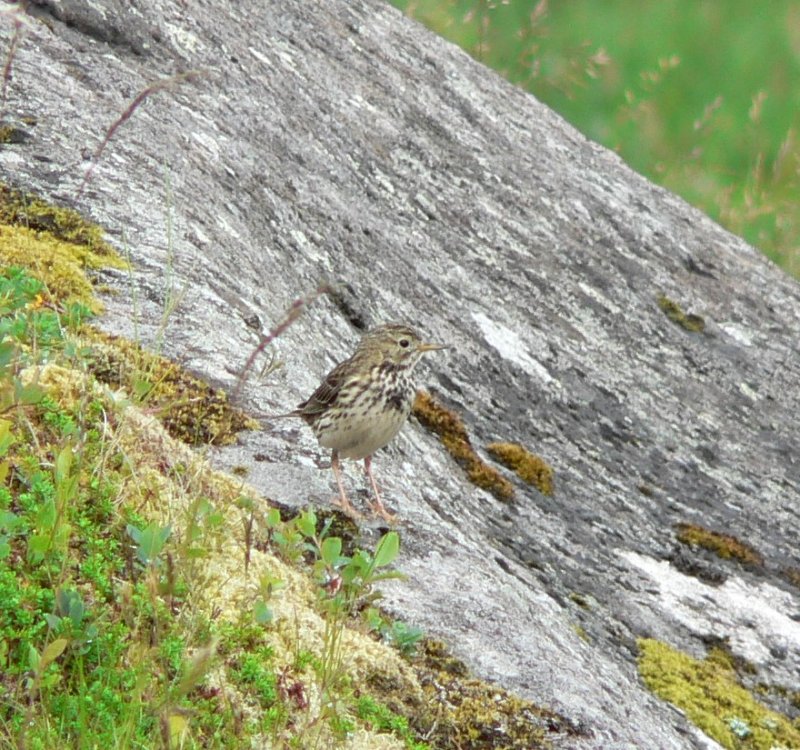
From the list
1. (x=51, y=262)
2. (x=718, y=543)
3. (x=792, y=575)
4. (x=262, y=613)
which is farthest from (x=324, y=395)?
(x=792, y=575)

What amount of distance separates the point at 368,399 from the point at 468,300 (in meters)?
1.69

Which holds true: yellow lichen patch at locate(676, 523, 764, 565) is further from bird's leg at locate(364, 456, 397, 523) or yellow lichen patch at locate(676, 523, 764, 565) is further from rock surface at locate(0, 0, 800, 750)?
bird's leg at locate(364, 456, 397, 523)

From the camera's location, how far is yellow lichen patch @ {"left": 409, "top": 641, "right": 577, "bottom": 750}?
4.44 meters

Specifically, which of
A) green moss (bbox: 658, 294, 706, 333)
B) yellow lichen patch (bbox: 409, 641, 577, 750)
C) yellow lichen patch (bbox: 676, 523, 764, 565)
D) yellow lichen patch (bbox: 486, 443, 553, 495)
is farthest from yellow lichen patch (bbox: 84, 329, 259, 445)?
green moss (bbox: 658, 294, 706, 333)

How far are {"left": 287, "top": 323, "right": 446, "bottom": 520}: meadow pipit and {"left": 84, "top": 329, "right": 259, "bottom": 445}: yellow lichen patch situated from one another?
44 cm

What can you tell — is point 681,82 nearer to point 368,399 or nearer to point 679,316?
point 679,316

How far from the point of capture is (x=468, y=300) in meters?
7.59

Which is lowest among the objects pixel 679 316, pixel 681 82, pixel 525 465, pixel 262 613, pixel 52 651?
pixel 52 651

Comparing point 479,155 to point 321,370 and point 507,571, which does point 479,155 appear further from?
point 507,571

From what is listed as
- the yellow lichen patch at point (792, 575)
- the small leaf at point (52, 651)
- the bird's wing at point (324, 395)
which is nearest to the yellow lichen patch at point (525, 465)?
the bird's wing at point (324, 395)

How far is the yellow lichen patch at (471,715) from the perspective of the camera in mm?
4438

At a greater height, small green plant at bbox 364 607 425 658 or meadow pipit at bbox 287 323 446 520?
meadow pipit at bbox 287 323 446 520

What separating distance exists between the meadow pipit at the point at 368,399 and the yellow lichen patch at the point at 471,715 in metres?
0.92

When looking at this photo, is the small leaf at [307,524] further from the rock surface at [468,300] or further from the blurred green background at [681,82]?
the blurred green background at [681,82]
